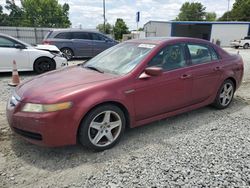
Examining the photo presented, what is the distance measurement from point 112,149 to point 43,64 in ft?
19.6

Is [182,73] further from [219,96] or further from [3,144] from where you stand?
[3,144]

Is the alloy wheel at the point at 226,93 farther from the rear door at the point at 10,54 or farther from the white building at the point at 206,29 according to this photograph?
the white building at the point at 206,29

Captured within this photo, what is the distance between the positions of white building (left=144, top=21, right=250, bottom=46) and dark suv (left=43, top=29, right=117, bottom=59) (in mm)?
31025

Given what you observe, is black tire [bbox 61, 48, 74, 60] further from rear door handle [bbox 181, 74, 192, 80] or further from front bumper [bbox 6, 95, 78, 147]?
front bumper [bbox 6, 95, 78, 147]

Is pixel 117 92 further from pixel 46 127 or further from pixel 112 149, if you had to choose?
pixel 46 127

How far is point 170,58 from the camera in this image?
3951mm

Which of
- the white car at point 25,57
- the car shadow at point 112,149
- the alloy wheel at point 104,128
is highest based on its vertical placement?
the white car at point 25,57

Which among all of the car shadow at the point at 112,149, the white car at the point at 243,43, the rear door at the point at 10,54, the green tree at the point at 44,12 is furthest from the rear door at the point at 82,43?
the green tree at the point at 44,12

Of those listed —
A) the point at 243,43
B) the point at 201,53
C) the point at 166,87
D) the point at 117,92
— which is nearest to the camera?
the point at 117,92

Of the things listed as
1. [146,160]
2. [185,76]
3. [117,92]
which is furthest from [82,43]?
[146,160]

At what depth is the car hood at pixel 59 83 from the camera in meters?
3.06

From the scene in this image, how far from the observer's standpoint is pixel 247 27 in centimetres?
3969

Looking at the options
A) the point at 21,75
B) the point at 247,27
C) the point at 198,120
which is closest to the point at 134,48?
the point at 198,120

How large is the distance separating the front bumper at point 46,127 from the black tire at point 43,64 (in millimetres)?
5502
